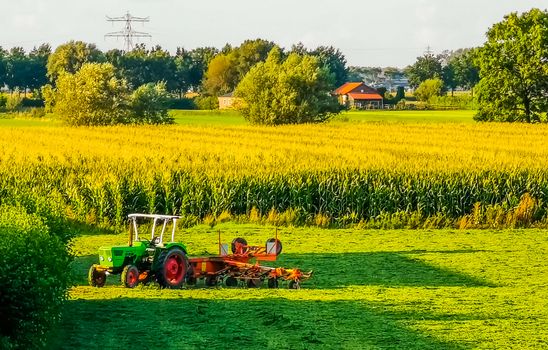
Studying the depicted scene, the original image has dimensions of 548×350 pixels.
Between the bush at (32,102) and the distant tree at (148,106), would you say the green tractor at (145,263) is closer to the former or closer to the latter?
the distant tree at (148,106)

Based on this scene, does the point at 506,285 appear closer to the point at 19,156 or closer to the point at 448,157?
the point at 448,157

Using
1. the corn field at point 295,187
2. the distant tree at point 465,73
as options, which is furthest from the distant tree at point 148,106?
the distant tree at point 465,73

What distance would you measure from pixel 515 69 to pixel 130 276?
72751 millimetres

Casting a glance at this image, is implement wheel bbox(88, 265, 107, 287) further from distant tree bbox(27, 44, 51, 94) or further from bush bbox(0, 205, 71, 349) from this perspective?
distant tree bbox(27, 44, 51, 94)

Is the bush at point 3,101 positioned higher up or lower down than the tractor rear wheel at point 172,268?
higher up

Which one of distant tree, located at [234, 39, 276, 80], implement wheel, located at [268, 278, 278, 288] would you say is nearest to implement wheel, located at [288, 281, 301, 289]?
implement wheel, located at [268, 278, 278, 288]

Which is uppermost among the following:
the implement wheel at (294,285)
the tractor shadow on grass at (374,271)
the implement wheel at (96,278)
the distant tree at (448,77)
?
the distant tree at (448,77)

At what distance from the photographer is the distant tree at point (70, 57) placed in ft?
464

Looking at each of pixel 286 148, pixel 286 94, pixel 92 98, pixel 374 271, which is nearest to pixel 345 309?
pixel 374 271

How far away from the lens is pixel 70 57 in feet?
470

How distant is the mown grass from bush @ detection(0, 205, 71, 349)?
53.7 inches

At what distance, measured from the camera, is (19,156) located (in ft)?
136

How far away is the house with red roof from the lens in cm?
16099

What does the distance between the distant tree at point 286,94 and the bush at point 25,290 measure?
72219 mm
